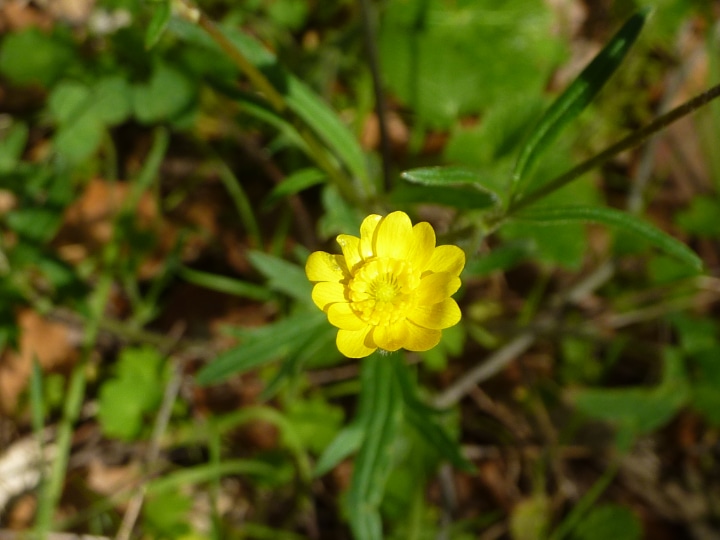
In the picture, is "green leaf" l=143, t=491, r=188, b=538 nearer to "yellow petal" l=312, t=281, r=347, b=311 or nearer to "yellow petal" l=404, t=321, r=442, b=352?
"yellow petal" l=312, t=281, r=347, b=311

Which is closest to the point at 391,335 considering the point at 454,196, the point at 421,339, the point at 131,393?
the point at 421,339

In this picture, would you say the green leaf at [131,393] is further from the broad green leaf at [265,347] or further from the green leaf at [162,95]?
the green leaf at [162,95]

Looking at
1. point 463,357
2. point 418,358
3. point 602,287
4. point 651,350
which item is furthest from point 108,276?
point 651,350

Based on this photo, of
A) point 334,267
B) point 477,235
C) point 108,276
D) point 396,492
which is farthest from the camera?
point 108,276

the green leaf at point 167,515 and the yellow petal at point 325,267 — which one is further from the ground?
the yellow petal at point 325,267

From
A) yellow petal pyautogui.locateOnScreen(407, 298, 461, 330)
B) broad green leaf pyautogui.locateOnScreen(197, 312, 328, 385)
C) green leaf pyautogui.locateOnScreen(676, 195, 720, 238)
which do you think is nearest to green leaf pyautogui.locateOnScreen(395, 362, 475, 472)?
broad green leaf pyautogui.locateOnScreen(197, 312, 328, 385)

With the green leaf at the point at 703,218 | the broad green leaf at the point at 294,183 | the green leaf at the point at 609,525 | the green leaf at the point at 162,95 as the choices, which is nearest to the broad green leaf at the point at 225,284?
the green leaf at the point at 162,95

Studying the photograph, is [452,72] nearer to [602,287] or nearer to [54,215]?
[602,287]
